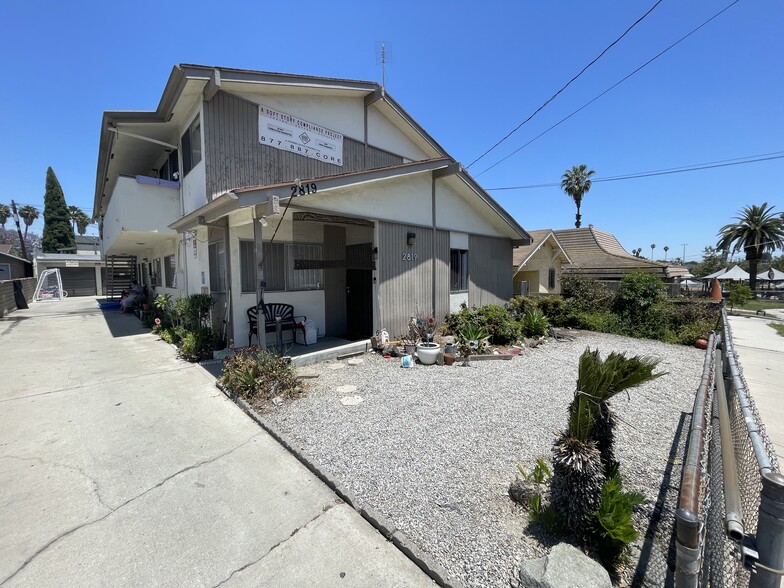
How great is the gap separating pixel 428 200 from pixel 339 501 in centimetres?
775

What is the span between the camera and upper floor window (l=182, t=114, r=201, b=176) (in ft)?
25.5

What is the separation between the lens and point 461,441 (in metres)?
3.90

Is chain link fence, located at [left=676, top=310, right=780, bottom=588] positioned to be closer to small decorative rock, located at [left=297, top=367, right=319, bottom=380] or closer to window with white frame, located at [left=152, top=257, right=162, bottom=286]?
small decorative rock, located at [left=297, top=367, right=319, bottom=380]

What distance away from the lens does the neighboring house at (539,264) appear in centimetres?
1630

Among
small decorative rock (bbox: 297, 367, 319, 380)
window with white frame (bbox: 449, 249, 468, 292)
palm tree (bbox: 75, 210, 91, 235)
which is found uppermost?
palm tree (bbox: 75, 210, 91, 235)

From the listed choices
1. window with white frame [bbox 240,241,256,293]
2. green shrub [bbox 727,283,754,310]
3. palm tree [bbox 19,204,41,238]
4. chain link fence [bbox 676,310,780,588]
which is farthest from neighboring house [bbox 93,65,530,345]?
palm tree [bbox 19,204,41,238]

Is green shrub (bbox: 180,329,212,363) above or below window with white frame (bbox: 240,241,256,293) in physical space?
below

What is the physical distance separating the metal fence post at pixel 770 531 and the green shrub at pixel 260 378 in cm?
486

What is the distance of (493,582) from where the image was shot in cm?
214

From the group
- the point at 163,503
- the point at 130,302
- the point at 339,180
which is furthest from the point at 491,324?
the point at 130,302

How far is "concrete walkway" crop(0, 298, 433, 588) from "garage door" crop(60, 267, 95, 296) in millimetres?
30021

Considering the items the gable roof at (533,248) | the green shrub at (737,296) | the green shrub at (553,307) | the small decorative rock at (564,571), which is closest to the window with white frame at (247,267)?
the small decorative rock at (564,571)

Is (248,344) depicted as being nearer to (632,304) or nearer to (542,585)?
(542,585)

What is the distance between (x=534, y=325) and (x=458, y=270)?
2.73m
